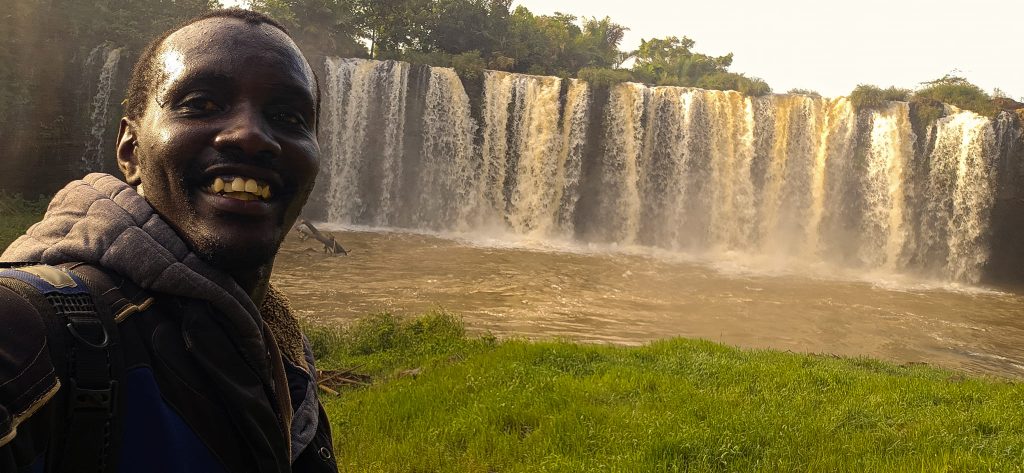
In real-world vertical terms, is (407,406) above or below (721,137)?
below

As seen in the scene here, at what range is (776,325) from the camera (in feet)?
A: 40.9

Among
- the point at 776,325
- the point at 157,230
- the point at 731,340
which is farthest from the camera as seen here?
the point at 776,325

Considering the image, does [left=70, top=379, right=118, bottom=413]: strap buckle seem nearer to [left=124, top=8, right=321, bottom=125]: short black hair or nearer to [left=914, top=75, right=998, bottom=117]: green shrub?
[left=124, top=8, right=321, bottom=125]: short black hair

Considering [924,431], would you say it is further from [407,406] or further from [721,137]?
[721,137]

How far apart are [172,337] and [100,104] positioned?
73.3 ft

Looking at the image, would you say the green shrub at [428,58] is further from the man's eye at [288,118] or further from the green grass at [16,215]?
the man's eye at [288,118]

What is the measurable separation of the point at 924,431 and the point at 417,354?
16.4 ft

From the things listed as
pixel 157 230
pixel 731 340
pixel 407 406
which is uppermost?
pixel 157 230

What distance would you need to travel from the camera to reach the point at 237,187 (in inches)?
42.2

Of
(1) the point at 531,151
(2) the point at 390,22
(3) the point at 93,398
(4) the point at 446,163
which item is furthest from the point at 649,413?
(2) the point at 390,22

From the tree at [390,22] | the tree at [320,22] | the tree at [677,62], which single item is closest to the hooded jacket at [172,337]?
the tree at [320,22]

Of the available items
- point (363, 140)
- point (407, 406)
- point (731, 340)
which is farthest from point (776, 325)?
point (363, 140)

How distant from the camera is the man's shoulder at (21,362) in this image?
29.1 inches

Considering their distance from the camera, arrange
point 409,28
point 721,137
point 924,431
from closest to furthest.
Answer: point 924,431 → point 721,137 → point 409,28
